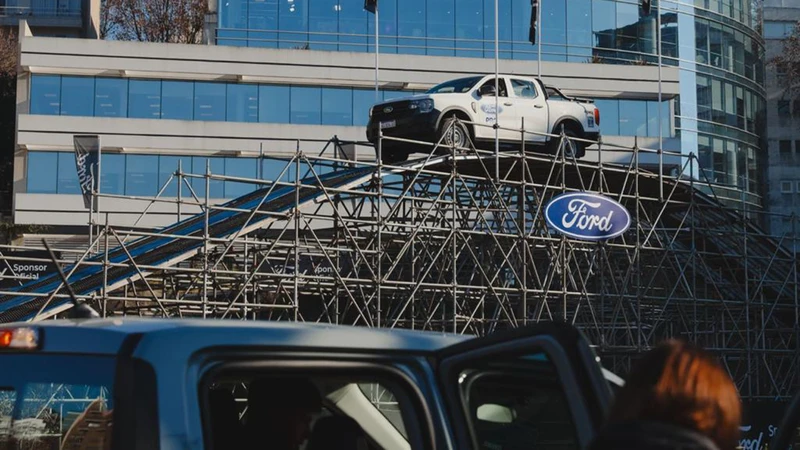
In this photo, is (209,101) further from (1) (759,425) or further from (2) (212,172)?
(1) (759,425)

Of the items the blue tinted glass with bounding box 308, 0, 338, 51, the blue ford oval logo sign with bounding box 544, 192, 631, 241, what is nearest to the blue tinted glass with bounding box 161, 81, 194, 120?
the blue tinted glass with bounding box 308, 0, 338, 51

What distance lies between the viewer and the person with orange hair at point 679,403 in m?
2.56

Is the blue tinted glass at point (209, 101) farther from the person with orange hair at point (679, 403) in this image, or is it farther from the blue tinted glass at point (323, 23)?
the person with orange hair at point (679, 403)

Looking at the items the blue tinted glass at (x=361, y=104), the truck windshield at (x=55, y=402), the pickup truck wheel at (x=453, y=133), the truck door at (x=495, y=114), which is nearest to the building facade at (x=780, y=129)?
the blue tinted glass at (x=361, y=104)

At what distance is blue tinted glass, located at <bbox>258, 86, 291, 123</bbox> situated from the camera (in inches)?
1750

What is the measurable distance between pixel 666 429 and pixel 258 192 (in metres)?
21.3

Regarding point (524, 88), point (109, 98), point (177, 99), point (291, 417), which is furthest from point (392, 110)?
point (109, 98)

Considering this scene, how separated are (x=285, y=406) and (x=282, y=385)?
0.07 metres

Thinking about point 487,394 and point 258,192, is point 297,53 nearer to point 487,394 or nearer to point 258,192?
point 258,192

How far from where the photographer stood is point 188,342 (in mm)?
3520

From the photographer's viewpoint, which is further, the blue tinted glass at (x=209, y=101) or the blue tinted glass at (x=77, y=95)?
the blue tinted glass at (x=209, y=101)

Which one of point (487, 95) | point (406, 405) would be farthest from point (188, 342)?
point (487, 95)

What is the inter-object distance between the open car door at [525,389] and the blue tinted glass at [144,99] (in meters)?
40.6

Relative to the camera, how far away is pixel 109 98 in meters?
43.7
